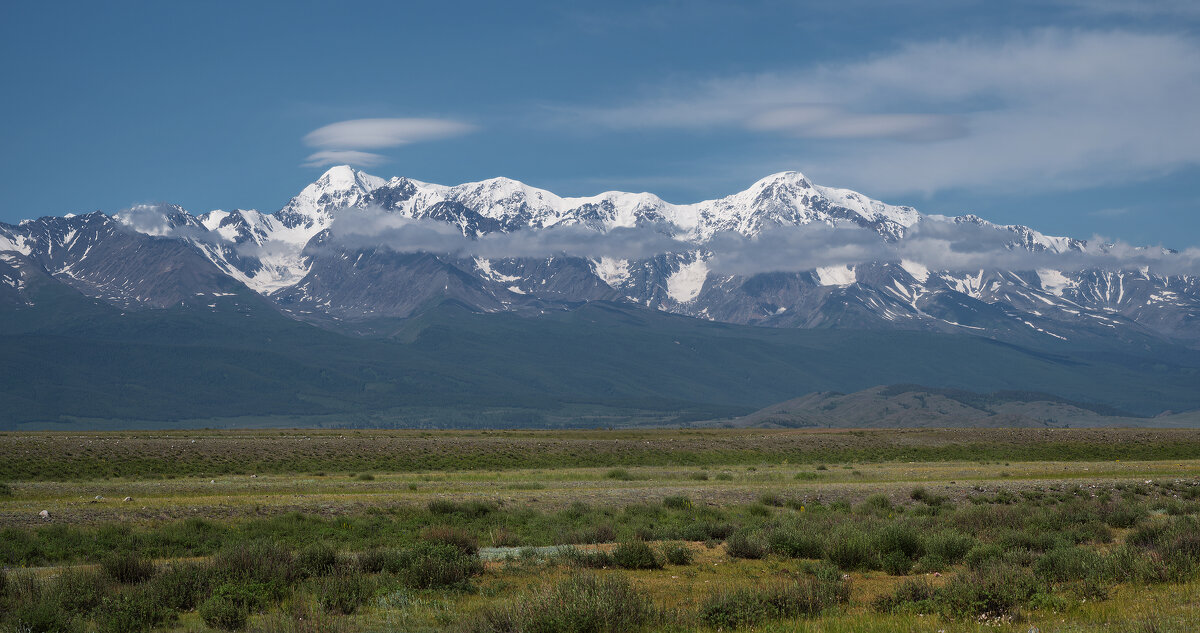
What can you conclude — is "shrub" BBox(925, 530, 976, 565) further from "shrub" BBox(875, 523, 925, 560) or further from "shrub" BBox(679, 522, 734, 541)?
"shrub" BBox(679, 522, 734, 541)

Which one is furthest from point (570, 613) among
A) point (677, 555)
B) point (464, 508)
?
point (464, 508)

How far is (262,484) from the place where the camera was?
4769 cm

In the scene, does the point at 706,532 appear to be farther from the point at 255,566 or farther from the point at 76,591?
the point at 76,591

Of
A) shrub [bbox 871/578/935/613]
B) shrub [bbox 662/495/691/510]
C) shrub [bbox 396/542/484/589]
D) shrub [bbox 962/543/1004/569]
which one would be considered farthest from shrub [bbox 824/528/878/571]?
shrub [bbox 662/495/691/510]

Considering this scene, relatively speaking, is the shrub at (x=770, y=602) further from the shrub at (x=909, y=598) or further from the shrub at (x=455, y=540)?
the shrub at (x=455, y=540)

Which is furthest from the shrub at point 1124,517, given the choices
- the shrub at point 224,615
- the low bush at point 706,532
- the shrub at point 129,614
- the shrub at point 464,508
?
the shrub at point 129,614

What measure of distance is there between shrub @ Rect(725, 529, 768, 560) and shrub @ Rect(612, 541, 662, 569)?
237 centimetres

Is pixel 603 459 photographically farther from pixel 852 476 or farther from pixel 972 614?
pixel 972 614

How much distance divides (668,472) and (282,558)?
4268cm


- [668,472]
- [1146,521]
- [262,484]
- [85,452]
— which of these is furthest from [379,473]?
[1146,521]

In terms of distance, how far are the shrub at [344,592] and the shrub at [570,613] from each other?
288 centimetres

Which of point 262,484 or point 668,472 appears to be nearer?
point 262,484

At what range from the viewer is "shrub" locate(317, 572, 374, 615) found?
54.0 feet

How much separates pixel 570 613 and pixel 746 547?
30.9ft
